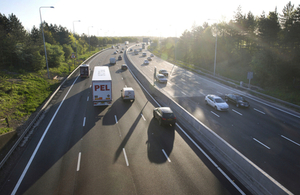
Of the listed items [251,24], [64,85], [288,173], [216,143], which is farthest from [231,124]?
[251,24]

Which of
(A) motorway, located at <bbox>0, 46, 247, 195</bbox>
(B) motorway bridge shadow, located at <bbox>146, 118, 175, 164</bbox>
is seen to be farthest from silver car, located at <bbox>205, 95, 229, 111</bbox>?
(B) motorway bridge shadow, located at <bbox>146, 118, 175, 164</bbox>

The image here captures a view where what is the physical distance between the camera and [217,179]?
10875 millimetres

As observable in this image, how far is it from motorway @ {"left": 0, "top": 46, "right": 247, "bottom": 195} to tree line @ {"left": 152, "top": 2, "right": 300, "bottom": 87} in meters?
29.4

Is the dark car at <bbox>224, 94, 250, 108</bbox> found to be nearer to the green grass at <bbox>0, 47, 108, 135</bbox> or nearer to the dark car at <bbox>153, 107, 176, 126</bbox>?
the dark car at <bbox>153, 107, 176, 126</bbox>

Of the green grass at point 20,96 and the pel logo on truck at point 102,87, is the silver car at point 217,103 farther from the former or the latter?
the green grass at point 20,96

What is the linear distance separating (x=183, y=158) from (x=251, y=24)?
2116 inches

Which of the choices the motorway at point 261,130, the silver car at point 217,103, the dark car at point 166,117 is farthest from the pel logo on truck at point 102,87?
the silver car at point 217,103

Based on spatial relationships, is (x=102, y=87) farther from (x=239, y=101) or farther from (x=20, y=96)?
(x=239, y=101)

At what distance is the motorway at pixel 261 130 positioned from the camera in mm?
12484

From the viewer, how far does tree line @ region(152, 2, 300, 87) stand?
35.0 meters

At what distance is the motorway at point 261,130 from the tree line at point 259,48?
1001 centimetres

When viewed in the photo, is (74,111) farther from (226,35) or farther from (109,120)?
(226,35)

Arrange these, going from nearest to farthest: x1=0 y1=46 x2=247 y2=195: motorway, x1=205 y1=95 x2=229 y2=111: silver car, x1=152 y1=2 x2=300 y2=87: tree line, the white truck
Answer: x1=0 y1=46 x2=247 y2=195: motorway → the white truck → x1=205 y1=95 x2=229 y2=111: silver car → x1=152 y1=2 x2=300 y2=87: tree line

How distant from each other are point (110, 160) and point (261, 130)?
14.9 meters
